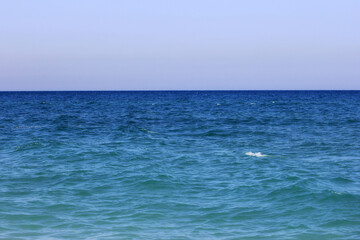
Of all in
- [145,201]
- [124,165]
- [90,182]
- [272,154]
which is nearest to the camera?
[145,201]

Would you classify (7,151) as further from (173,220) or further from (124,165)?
(173,220)

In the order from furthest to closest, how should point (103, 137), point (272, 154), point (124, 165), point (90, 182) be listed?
point (103, 137)
point (272, 154)
point (124, 165)
point (90, 182)

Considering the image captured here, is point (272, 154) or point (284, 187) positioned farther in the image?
point (272, 154)

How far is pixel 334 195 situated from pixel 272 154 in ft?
24.7

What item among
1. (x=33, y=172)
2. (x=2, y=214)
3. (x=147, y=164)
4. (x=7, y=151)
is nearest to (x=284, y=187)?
(x=147, y=164)

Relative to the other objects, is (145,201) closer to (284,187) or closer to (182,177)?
(182,177)

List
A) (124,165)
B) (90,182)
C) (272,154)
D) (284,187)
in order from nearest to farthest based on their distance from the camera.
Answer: (284,187) < (90,182) < (124,165) < (272,154)

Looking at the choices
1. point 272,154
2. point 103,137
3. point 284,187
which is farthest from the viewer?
point 103,137

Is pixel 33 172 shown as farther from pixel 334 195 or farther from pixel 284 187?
pixel 334 195

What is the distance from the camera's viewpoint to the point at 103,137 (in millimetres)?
25859

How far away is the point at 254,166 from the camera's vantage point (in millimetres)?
15875

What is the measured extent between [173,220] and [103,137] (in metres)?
16.8

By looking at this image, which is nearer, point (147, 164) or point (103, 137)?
point (147, 164)

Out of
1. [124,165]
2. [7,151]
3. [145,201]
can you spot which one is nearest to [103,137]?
[7,151]
